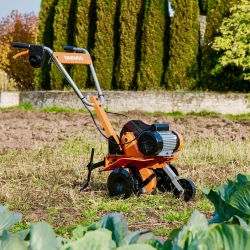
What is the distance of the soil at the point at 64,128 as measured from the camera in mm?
10856

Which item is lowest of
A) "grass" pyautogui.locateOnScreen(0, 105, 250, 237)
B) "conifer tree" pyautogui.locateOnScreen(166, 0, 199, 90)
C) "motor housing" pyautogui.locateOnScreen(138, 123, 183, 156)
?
"grass" pyautogui.locateOnScreen(0, 105, 250, 237)

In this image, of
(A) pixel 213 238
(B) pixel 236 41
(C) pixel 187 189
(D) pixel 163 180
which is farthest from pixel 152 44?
(A) pixel 213 238

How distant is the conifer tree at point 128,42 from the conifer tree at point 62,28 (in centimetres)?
286

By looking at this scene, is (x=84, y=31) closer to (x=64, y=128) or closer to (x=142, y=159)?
(x=64, y=128)

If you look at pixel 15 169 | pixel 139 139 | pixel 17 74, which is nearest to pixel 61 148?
pixel 15 169

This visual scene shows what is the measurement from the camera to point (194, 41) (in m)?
20.8

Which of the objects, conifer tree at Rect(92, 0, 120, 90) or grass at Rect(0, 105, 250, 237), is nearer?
grass at Rect(0, 105, 250, 237)

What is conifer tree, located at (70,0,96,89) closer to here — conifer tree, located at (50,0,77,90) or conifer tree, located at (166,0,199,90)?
conifer tree, located at (50,0,77,90)

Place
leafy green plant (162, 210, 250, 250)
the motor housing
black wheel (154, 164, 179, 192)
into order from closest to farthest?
leafy green plant (162, 210, 250, 250) < the motor housing < black wheel (154, 164, 179, 192)

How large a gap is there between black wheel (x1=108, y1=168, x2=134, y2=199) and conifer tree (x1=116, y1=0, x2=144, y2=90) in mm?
16132

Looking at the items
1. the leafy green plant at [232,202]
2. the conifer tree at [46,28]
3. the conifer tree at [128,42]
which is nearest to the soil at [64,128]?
the conifer tree at [128,42]

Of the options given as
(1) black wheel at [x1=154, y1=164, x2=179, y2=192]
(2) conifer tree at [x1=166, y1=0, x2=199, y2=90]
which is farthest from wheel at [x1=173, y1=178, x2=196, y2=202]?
(2) conifer tree at [x1=166, y1=0, x2=199, y2=90]

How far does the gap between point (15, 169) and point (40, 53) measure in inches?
76.9

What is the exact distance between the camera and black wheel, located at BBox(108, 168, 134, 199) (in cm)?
559
